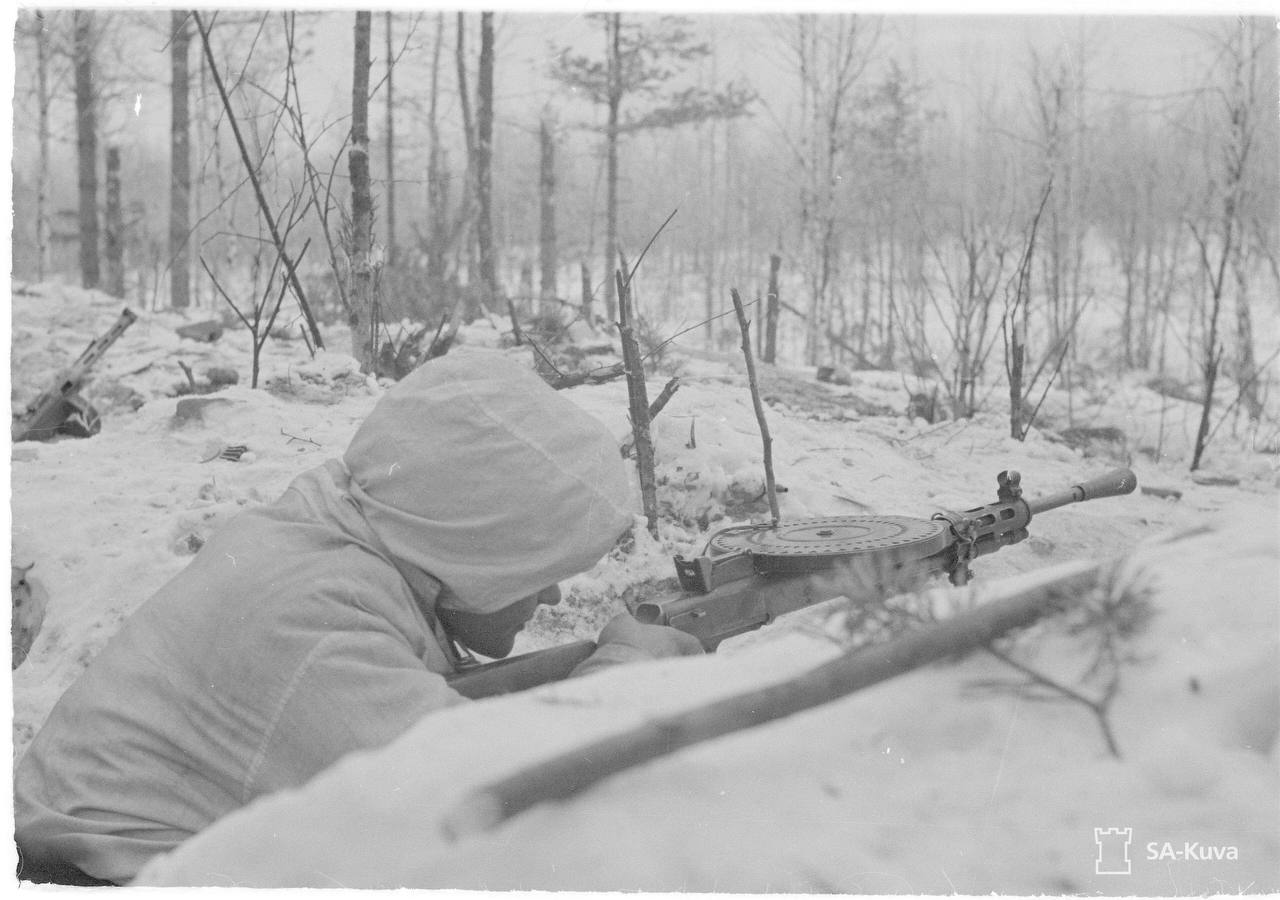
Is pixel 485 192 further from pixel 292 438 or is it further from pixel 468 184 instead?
pixel 292 438

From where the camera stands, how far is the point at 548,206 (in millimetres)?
5930

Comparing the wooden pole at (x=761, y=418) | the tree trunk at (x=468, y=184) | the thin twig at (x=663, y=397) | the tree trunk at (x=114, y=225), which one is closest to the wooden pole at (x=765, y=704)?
the wooden pole at (x=761, y=418)

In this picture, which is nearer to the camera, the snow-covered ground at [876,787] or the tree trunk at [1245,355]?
the snow-covered ground at [876,787]

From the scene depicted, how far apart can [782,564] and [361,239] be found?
202 centimetres

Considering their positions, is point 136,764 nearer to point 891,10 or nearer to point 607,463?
point 607,463

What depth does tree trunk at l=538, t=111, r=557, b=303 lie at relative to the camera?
3.46 m

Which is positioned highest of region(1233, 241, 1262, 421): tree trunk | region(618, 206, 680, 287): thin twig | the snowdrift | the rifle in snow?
region(618, 206, 680, 287): thin twig

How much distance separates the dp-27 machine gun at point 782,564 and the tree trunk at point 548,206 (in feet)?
4.21

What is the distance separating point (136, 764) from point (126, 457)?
1.48 meters

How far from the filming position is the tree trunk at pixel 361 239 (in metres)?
3.11

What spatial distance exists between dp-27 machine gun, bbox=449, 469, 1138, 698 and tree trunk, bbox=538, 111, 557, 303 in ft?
4.21

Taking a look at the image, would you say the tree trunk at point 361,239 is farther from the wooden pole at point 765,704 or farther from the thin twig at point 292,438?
the wooden pole at point 765,704

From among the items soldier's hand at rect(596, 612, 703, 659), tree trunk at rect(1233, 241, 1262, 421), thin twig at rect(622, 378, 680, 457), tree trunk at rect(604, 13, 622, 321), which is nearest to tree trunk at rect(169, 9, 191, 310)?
tree trunk at rect(604, 13, 622, 321)

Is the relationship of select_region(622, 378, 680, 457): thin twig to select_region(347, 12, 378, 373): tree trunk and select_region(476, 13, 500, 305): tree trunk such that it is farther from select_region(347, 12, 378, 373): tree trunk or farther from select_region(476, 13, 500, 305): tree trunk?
select_region(476, 13, 500, 305): tree trunk
